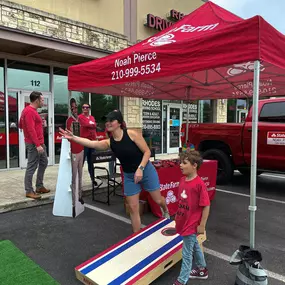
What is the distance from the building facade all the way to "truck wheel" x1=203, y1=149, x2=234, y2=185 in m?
1.34

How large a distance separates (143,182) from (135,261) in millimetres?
966

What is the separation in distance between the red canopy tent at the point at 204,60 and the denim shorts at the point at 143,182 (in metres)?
1.12

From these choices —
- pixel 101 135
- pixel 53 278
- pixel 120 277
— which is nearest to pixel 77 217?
pixel 53 278

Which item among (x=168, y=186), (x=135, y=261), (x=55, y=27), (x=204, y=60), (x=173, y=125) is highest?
(x=55, y=27)

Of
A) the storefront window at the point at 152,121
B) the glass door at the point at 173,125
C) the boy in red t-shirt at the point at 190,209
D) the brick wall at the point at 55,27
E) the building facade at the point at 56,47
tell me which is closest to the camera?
the boy in red t-shirt at the point at 190,209

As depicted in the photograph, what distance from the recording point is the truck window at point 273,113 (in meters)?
5.91

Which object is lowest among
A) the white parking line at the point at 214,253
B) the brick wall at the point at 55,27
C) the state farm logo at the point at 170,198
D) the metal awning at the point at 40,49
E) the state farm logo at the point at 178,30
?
the white parking line at the point at 214,253

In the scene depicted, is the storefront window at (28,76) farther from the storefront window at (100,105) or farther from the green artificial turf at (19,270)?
the green artificial turf at (19,270)

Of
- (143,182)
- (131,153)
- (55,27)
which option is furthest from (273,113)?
(55,27)

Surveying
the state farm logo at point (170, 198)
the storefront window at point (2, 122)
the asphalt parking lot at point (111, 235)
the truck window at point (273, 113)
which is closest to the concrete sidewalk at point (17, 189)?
the asphalt parking lot at point (111, 235)

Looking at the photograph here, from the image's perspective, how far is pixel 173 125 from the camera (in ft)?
41.1

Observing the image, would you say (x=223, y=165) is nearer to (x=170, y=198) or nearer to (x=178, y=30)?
(x=170, y=198)

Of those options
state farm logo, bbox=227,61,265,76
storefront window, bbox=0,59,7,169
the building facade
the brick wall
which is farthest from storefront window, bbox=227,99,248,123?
storefront window, bbox=0,59,7,169

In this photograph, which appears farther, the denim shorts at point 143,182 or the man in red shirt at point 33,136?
the man in red shirt at point 33,136
